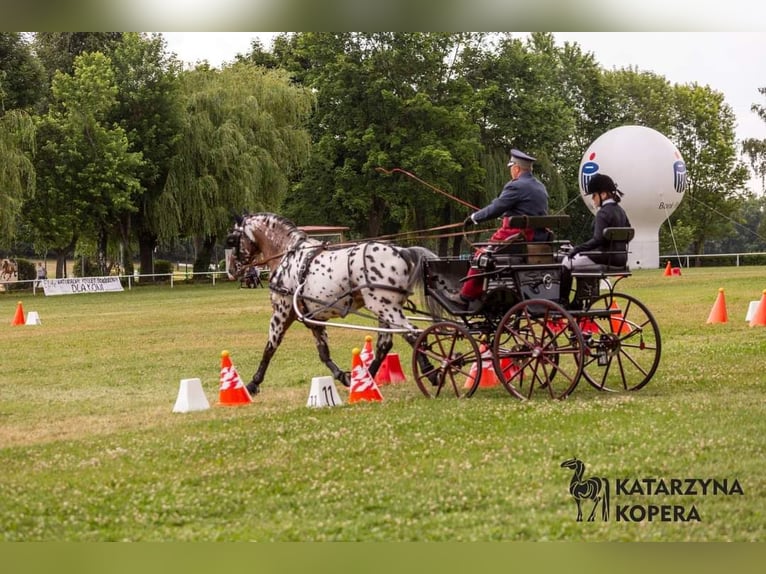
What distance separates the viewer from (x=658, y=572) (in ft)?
17.6

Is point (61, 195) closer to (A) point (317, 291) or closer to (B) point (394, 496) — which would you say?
(A) point (317, 291)

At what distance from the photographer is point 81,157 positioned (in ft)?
77.7

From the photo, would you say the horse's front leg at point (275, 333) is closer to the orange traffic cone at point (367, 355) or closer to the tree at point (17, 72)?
the orange traffic cone at point (367, 355)

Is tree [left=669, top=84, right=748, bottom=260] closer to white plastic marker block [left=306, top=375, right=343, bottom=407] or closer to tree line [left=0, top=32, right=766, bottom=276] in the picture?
tree line [left=0, top=32, right=766, bottom=276]

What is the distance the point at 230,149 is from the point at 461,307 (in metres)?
22.2

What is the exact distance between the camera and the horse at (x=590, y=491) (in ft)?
19.2

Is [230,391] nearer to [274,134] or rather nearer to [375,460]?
[375,460]

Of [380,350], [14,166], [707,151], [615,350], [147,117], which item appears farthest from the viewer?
[707,151]

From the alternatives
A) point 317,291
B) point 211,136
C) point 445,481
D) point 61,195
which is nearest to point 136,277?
point 211,136

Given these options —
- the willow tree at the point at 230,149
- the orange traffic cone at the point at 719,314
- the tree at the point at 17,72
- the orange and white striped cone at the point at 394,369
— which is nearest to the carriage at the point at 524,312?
the orange and white striped cone at the point at 394,369

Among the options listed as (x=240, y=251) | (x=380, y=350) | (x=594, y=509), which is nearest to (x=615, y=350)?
(x=380, y=350)

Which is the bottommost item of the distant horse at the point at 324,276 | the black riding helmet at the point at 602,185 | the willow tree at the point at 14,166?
the distant horse at the point at 324,276

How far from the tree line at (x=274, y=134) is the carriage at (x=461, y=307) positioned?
11.2m
